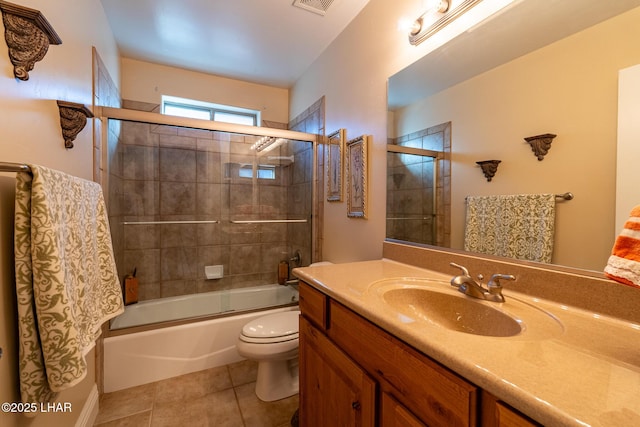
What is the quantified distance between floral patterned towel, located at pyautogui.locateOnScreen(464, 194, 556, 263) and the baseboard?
6.67 feet

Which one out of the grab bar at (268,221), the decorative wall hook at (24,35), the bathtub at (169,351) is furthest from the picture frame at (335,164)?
the decorative wall hook at (24,35)

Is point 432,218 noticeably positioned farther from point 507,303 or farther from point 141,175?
point 141,175

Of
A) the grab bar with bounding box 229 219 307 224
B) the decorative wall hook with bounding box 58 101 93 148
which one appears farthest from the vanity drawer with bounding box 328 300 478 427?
the grab bar with bounding box 229 219 307 224

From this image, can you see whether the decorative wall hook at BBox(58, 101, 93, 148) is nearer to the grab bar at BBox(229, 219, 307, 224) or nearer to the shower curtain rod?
the shower curtain rod

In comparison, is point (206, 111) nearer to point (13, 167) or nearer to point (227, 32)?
point (227, 32)

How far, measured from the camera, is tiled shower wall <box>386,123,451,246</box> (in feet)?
4.18

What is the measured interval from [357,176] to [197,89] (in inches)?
78.9

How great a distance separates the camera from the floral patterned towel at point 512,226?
35.9 inches

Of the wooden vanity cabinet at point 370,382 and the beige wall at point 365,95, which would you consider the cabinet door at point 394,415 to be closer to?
the wooden vanity cabinet at point 370,382

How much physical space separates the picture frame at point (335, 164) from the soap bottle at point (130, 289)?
1.80 meters

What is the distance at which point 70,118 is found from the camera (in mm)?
1185

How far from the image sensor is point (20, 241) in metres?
0.80

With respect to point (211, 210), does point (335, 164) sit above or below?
above

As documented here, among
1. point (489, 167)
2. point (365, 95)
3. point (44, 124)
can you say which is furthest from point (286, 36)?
point (489, 167)
